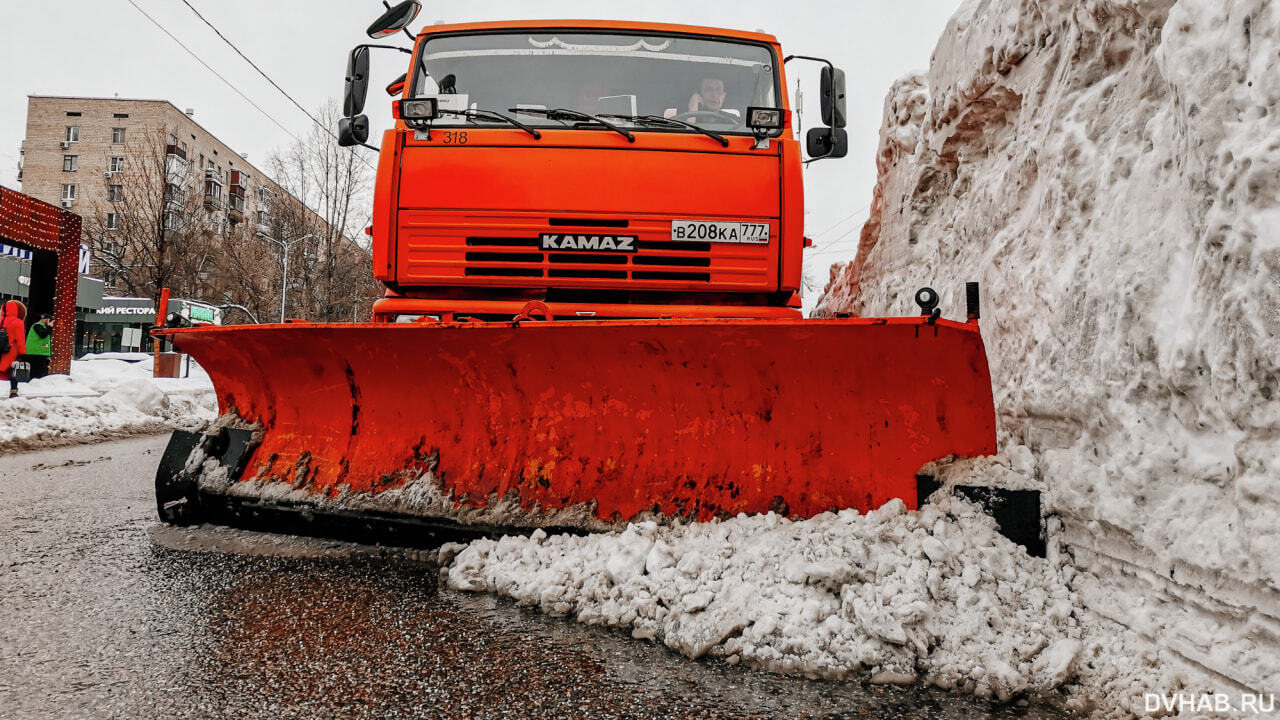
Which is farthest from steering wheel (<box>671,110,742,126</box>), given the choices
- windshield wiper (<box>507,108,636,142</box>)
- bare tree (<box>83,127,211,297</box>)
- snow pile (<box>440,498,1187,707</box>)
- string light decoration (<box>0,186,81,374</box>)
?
bare tree (<box>83,127,211,297</box>)

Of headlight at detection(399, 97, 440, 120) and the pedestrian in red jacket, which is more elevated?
headlight at detection(399, 97, 440, 120)

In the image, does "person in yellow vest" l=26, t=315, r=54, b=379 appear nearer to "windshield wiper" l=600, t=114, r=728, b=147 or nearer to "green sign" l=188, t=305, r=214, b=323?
"windshield wiper" l=600, t=114, r=728, b=147

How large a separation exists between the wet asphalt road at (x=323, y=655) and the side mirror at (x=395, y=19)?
2830 mm

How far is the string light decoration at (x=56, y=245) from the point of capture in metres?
13.8

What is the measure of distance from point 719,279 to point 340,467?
205 cm

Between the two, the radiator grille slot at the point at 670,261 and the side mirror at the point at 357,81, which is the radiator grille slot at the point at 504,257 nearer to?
the radiator grille slot at the point at 670,261

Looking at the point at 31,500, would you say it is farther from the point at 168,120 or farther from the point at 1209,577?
the point at 168,120

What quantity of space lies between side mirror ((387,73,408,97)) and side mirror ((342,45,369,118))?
0.21 meters

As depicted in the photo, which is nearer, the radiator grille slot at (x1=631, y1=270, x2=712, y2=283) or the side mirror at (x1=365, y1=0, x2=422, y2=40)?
the radiator grille slot at (x1=631, y1=270, x2=712, y2=283)

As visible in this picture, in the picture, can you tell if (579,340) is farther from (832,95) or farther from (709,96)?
(832,95)

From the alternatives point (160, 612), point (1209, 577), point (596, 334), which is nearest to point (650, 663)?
point (596, 334)

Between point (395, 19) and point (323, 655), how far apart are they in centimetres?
343

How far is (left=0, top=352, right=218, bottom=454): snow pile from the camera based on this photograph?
25.3ft

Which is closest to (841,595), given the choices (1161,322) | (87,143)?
(1161,322)
